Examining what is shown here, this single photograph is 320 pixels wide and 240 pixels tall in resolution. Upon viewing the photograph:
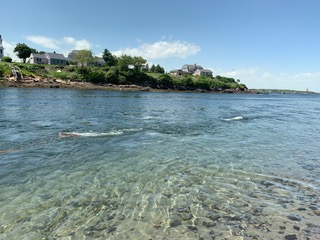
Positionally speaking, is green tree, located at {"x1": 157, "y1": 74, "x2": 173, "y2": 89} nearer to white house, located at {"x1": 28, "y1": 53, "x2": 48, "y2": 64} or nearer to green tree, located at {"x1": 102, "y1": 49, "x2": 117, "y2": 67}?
green tree, located at {"x1": 102, "y1": 49, "x2": 117, "y2": 67}

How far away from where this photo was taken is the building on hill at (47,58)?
407 ft

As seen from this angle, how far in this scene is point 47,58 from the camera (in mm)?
127688

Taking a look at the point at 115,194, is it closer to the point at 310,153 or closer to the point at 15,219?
the point at 15,219

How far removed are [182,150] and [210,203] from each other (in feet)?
21.4

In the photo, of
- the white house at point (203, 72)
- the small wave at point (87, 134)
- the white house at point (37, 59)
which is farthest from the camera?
the white house at point (203, 72)

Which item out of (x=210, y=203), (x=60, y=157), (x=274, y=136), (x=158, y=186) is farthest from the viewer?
(x=274, y=136)

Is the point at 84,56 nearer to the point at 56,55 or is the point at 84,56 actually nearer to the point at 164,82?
A: the point at 56,55

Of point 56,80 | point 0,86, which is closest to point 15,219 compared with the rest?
point 0,86

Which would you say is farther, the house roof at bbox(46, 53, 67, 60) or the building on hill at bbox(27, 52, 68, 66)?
the house roof at bbox(46, 53, 67, 60)

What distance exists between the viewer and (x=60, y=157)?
40.1ft

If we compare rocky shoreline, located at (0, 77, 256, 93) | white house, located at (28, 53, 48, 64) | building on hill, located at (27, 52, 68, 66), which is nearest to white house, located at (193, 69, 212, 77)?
rocky shoreline, located at (0, 77, 256, 93)

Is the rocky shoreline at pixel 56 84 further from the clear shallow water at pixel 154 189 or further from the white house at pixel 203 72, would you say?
the white house at pixel 203 72

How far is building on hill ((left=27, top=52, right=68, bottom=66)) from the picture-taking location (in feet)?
407

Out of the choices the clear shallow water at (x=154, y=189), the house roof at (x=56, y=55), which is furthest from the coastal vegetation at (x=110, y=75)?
the clear shallow water at (x=154, y=189)
